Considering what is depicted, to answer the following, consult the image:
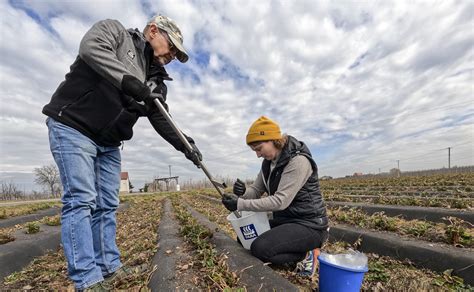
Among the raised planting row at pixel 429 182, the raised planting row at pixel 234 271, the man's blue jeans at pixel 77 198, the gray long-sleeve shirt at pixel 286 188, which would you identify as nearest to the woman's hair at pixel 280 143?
the gray long-sleeve shirt at pixel 286 188

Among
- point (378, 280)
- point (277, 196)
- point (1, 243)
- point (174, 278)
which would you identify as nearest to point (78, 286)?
point (174, 278)

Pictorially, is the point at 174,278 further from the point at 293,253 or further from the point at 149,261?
the point at 293,253

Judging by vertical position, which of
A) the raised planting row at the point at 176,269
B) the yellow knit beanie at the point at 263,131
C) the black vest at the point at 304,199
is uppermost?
the yellow knit beanie at the point at 263,131

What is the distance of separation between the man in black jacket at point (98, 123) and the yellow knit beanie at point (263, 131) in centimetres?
113

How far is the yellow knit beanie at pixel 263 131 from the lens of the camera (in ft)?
10.3

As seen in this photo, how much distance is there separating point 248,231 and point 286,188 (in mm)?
763

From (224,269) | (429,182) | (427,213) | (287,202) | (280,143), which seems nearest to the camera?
(224,269)

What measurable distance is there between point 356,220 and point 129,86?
4.63 m

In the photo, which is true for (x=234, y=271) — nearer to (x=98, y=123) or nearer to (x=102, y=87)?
(x=98, y=123)

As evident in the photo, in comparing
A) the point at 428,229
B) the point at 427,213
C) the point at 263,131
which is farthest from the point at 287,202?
the point at 427,213

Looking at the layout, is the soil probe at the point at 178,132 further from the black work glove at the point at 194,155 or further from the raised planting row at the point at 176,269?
the raised planting row at the point at 176,269

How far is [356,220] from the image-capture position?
4.99 meters

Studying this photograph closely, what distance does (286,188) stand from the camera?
2957 millimetres

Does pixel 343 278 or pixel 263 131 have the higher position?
pixel 263 131
